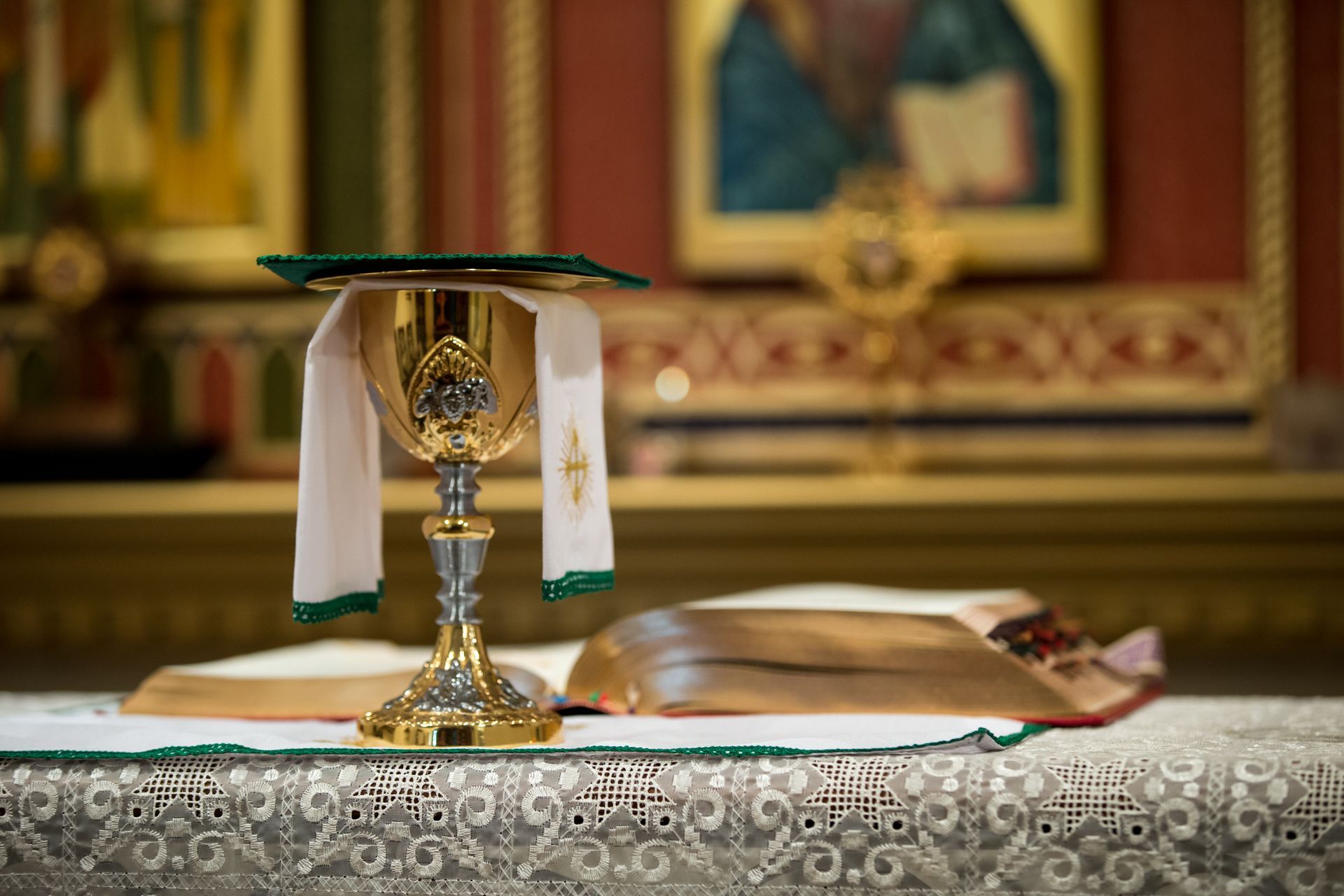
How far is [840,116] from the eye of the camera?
3.99 m

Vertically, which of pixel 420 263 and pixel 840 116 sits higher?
pixel 840 116

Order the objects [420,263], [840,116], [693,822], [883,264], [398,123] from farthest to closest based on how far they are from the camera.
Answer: [398,123], [840,116], [883,264], [420,263], [693,822]

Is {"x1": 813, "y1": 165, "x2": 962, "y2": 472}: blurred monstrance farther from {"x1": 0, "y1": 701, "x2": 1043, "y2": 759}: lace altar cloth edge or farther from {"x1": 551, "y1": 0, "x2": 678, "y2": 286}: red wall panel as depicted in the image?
{"x1": 0, "y1": 701, "x2": 1043, "y2": 759}: lace altar cloth edge

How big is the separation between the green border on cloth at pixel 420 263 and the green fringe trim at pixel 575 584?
265 millimetres

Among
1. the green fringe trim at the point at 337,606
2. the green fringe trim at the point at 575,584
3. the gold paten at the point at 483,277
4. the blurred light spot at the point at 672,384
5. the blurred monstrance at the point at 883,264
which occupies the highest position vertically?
the blurred monstrance at the point at 883,264

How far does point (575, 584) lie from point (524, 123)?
291cm

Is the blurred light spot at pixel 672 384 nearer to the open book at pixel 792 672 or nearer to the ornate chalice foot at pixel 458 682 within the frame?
the open book at pixel 792 672

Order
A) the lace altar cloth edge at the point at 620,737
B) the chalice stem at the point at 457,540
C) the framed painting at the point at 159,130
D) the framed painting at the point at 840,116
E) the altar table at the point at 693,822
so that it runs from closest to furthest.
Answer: the altar table at the point at 693,822
the lace altar cloth edge at the point at 620,737
the chalice stem at the point at 457,540
the framed painting at the point at 840,116
the framed painting at the point at 159,130

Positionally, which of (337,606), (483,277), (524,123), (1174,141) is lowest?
(337,606)

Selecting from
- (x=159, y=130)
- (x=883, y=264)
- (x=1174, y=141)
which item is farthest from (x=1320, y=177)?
(x=159, y=130)

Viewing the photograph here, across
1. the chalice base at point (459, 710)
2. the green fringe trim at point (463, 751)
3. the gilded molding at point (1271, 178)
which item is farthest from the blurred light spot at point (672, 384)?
the green fringe trim at point (463, 751)

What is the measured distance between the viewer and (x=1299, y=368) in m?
3.87

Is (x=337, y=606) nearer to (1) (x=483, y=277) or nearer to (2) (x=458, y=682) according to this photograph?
(2) (x=458, y=682)

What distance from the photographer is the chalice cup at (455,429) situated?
1.30m
